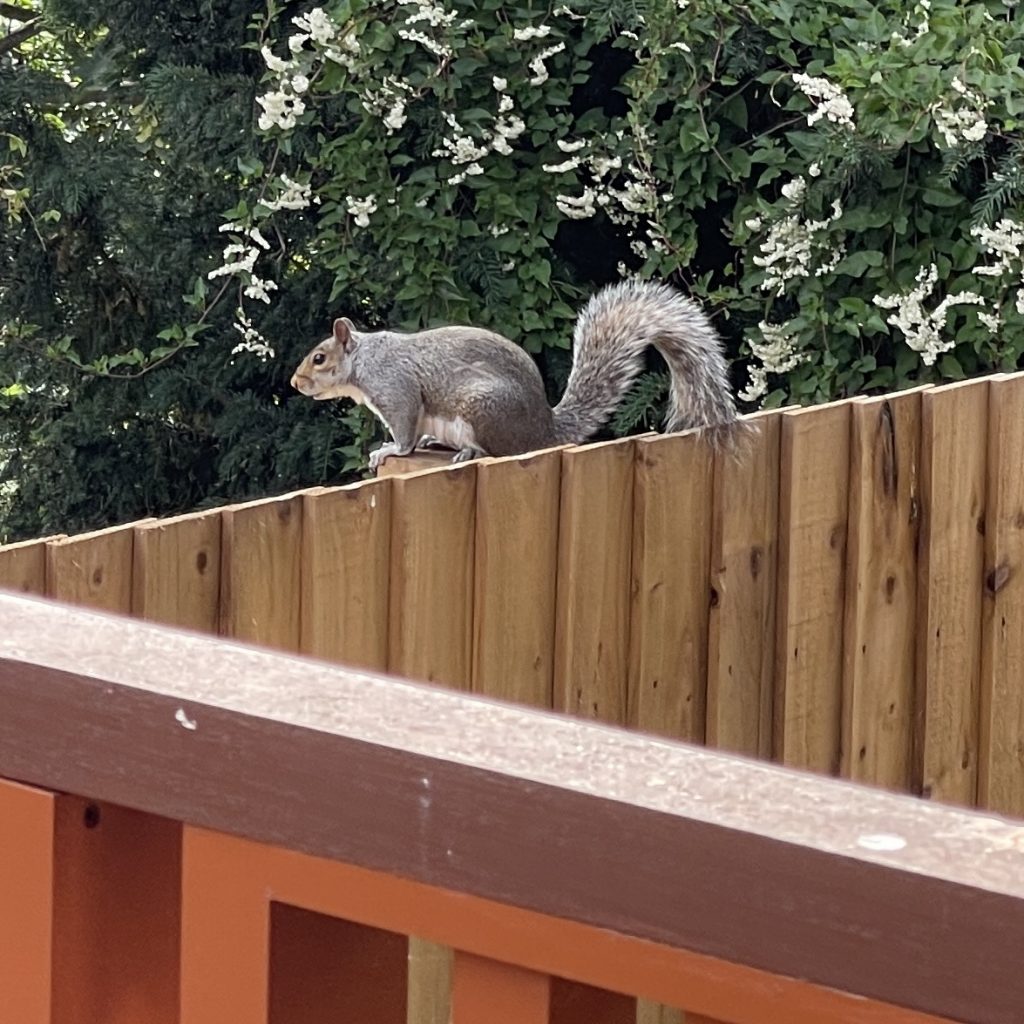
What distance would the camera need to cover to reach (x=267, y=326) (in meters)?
5.30

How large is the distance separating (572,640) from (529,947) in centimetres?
144

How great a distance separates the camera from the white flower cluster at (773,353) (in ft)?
13.4

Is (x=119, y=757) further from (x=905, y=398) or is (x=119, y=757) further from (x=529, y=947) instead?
(x=905, y=398)

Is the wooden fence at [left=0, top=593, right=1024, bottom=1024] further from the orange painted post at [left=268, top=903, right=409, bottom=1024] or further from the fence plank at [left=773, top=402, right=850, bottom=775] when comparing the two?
the fence plank at [left=773, top=402, right=850, bottom=775]

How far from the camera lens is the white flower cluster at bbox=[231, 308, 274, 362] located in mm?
5008

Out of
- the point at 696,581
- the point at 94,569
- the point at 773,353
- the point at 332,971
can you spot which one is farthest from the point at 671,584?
the point at 773,353

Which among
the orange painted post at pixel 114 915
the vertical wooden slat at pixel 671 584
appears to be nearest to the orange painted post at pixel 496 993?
the orange painted post at pixel 114 915

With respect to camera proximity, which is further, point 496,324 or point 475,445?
point 496,324

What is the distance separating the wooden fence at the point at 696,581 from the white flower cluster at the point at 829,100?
4.66 feet

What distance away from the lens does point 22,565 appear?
1.69 metres

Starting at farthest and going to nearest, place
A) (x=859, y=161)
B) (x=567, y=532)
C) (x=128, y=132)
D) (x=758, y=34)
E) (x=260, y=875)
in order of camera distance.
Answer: (x=128, y=132) < (x=758, y=34) < (x=859, y=161) < (x=567, y=532) < (x=260, y=875)

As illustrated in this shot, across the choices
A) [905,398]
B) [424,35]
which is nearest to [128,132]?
[424,35]

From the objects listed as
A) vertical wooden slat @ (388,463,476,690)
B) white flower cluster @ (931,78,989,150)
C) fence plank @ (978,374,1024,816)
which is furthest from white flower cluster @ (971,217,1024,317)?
vertical wooden slat @ (388,463,476,690)

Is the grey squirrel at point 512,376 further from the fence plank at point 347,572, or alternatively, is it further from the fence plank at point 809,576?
the fence plank at point 347,572
